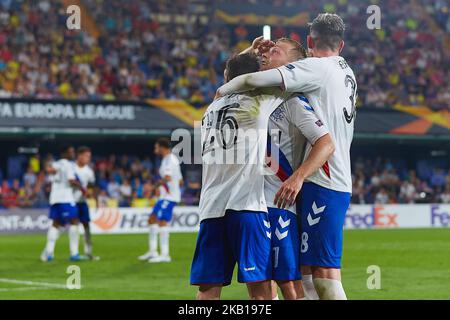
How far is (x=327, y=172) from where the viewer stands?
632cm

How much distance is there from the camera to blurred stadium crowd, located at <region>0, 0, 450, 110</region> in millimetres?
30328

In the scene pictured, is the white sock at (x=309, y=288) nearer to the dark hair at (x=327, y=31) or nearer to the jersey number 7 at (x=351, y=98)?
the jersey number 7 at (x=351, y=98)

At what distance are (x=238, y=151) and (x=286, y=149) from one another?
0.62 meters

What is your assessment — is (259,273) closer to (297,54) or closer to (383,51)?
(297,54)

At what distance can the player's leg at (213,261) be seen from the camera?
6098mm

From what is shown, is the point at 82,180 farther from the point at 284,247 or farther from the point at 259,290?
the point at 259,290

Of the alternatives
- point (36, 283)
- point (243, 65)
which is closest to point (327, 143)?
point (243, 65)

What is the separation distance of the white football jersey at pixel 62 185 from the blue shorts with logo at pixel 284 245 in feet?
37.6

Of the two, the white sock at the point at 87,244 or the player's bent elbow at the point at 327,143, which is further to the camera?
the white sock at the point at 87,244

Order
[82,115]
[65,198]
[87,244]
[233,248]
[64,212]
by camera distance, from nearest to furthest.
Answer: [233,248], [87,244], [64,212], [65,198], [82,115]

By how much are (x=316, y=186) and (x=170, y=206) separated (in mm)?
10723

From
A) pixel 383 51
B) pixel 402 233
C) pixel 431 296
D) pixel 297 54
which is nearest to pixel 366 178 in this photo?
pixel 383 51

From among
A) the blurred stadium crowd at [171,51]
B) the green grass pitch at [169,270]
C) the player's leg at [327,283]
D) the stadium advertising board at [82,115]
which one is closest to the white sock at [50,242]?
the green grass pitch at [169,270]

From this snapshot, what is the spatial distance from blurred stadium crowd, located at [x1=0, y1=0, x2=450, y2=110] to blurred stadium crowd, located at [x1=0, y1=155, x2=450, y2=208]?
8.39 feet
